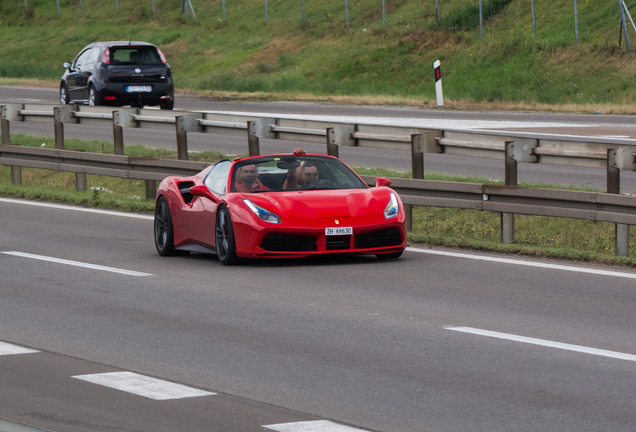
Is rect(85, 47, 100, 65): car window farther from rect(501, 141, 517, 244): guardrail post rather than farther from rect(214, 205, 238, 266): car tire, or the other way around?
rect(214, 205, 238, 266): car tire

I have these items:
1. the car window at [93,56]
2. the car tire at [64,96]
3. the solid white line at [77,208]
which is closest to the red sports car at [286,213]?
the solid white line at [77,208]

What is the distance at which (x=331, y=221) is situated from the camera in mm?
10633

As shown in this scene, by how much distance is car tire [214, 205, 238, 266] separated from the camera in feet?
35.6

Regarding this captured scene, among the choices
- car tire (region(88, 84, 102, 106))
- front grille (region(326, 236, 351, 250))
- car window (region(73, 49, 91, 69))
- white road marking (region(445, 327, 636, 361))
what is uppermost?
car window (region(73, 49, 91, 69))

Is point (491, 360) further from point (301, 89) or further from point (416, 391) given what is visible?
point (301, 89)

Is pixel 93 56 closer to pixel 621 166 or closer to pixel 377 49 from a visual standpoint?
pixel 377 49

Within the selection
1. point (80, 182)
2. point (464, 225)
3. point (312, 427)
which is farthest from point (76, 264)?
point (80, 182)

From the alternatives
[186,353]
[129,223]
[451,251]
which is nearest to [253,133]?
[129,223]

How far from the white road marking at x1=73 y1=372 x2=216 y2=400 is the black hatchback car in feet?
72.9

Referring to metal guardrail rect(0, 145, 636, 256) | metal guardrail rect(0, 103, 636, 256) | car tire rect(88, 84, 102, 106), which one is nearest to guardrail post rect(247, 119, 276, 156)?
metal guardrail rect(0, 103, 636, 256)

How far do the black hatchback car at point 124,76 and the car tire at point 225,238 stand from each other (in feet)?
58.2

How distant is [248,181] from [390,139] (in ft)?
11.5

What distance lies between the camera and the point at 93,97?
28.8 m

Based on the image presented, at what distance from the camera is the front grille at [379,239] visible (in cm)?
1077
